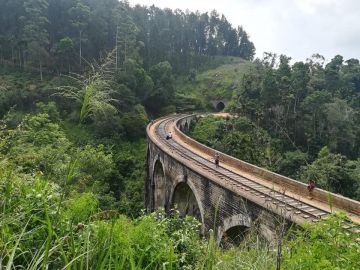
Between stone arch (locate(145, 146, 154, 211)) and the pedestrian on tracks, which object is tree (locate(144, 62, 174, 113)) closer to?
stone arch (locate(145, 146, 154, 211))

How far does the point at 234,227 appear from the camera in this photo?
12.5 m

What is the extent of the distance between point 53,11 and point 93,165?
45975 millimetres

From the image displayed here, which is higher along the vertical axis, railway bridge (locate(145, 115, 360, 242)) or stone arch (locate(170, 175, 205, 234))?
railway bridge (locate(145, 115, 360, 242))

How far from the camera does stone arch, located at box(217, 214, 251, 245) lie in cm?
1178

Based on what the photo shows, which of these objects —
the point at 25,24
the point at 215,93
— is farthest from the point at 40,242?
the point at 215,93

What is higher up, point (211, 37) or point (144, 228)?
point (211, 37)

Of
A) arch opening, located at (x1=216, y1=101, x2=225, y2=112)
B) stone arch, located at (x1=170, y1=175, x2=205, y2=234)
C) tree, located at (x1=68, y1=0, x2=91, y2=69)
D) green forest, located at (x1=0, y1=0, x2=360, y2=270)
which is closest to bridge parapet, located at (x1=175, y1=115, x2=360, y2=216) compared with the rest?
green forest, located at (x1=0, y1=0, x2=360, y2=270)

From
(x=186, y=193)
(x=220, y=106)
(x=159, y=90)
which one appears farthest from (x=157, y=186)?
(x=220, y=106)

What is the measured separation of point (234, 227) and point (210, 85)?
68.7 m

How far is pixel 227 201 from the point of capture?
13.1 meters

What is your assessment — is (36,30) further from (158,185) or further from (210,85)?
(210,85)

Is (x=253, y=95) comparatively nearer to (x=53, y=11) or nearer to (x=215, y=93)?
(x=215, y=93)

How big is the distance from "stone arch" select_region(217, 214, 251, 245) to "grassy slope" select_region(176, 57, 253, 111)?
52.6m

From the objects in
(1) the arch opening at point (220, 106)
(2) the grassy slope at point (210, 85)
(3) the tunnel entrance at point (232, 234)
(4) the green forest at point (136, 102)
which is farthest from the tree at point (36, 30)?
(3) the tunnel entrance at point (232, 234)
